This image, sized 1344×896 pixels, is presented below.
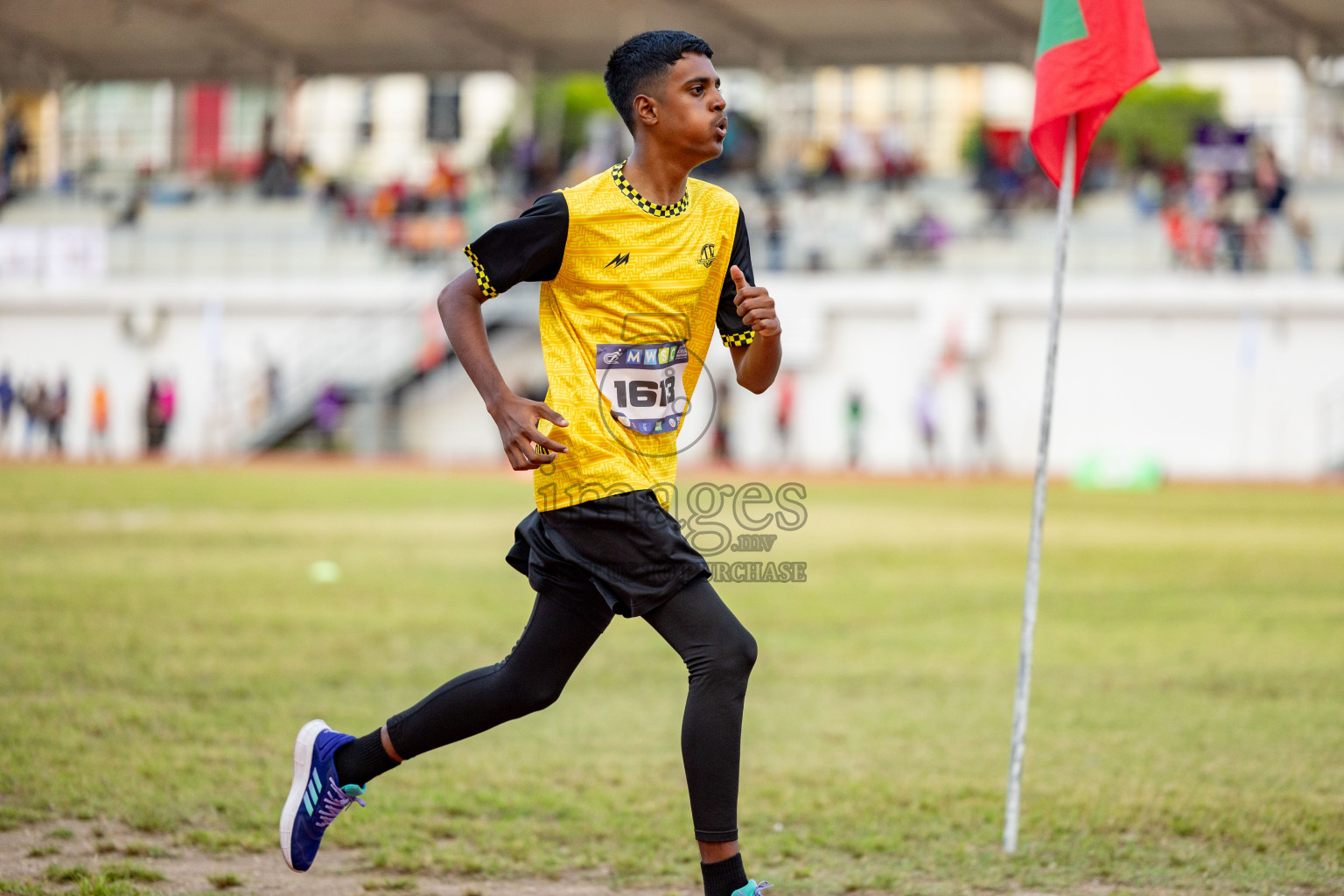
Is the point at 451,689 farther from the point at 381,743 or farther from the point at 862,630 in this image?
the point at 862,630

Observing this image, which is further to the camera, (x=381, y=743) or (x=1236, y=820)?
(x=1236, y=820)

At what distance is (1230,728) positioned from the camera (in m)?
6.75

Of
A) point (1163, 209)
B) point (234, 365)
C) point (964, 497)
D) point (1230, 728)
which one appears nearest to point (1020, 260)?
point (1163, 209)

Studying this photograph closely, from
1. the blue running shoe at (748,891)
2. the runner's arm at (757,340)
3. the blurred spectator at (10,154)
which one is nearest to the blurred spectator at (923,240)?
the blurred spectator at (10,154)

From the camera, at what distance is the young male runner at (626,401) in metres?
3.68

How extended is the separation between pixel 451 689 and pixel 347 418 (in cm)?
2977

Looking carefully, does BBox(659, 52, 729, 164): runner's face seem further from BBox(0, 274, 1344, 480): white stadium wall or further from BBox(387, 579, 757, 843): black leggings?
BBox(0, 274, 1344, 480): white stadium wall

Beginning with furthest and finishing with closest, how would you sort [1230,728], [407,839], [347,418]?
[347,418], [1230,728], [407,839]

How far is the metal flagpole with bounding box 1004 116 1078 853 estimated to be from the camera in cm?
486

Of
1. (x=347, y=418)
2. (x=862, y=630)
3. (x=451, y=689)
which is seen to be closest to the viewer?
(x=451, y=689)

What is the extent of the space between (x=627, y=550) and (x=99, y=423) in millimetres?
32590

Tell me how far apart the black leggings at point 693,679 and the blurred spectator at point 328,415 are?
29.0 metres

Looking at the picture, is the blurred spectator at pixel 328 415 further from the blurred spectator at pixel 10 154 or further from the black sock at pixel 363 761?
the black sock at pixel 363 761

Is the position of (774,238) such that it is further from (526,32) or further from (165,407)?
(165,407)
